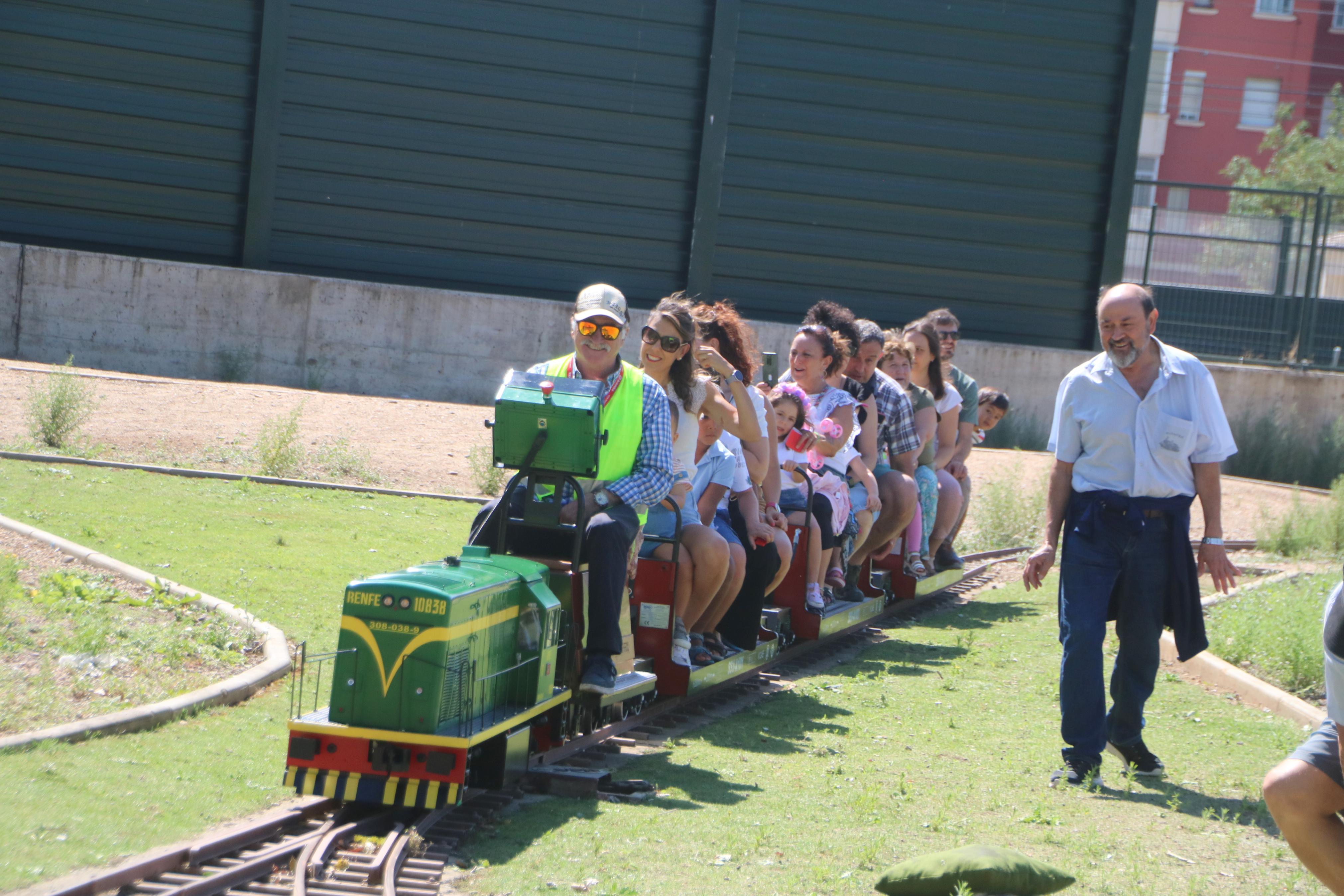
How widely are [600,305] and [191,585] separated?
3203 mm

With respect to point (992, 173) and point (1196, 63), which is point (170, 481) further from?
point (1196, 63)

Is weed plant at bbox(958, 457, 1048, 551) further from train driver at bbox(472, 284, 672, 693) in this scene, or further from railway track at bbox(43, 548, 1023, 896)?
railway track at bbox(43, 548, 1023, 896)

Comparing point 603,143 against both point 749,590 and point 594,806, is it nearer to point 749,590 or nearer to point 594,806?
point 749,590

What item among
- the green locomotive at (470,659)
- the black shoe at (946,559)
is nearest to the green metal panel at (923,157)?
the black shoe at (946,559)

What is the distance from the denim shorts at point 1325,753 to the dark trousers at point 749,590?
4.09 m

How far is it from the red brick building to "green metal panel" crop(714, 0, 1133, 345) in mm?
33650

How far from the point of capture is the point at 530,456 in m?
5.87

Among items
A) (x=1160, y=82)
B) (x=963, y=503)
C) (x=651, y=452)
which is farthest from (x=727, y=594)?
(x=1160, y=82)

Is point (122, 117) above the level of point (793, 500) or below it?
above

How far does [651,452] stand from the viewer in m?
6.44

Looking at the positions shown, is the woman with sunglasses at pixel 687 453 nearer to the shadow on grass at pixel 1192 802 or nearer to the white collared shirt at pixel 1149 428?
the white collared shirt at pixel 1149 428

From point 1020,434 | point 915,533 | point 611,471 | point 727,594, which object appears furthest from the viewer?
point 1020,434

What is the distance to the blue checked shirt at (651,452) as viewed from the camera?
6.33 metres

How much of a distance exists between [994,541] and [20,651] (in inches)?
420
